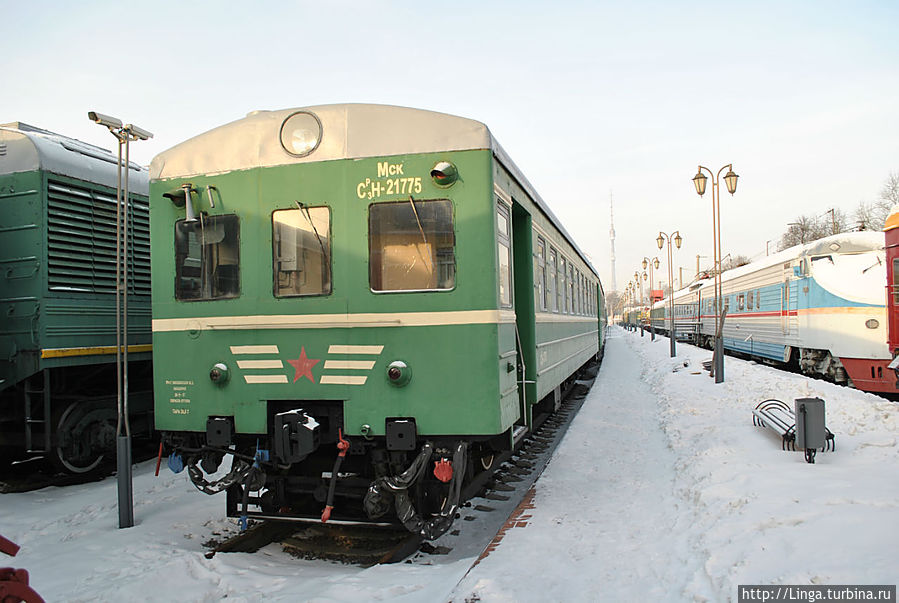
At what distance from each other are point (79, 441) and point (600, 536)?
6230mm

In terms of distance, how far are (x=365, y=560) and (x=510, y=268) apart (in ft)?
8.87

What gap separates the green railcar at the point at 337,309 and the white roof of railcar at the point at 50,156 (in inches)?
104

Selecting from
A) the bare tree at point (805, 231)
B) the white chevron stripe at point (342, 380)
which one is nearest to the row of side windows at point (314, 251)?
the white chevron stripe at point (342, 380)

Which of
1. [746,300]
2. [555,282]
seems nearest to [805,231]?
[746,300]

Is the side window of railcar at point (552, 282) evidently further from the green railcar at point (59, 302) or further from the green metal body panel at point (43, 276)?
the green metal body panel at point (43, 276)

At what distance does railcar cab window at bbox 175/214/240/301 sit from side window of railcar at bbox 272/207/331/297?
0.37m

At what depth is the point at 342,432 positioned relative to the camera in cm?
473

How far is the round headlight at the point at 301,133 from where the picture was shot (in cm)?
485

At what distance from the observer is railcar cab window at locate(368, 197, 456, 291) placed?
15.3ft

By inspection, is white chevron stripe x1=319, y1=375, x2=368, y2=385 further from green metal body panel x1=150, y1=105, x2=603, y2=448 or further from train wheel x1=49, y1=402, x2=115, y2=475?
train wheel x1=49, y1=402, x2=115, y2=475

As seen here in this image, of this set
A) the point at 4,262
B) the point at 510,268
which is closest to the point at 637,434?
the point at 510,268

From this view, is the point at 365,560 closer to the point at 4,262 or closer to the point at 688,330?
the point at 4,262

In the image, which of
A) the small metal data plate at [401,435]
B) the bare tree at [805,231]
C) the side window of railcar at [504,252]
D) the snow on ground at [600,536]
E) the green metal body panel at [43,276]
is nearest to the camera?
the snow on ground at [600,536]

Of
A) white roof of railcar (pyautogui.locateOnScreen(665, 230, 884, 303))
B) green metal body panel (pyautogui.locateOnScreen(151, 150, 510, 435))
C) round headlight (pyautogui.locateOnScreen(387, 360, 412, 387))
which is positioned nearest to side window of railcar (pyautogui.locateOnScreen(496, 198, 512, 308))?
green metal body panel (pyautogui.locateOnScreen(151, 150, 510, 435))
